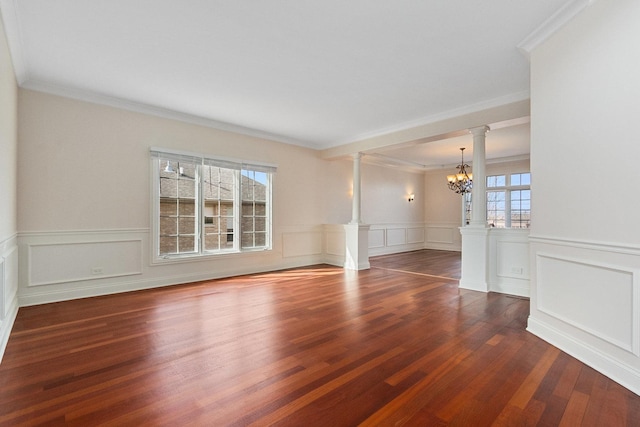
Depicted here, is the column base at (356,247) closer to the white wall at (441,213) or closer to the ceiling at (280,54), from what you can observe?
the ceiling at (280,54)

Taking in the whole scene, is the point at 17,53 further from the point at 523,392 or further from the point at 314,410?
the point at 523,392

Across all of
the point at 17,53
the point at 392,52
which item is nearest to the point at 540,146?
the point at 392,52

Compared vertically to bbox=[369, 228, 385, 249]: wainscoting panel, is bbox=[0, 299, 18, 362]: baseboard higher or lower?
lower

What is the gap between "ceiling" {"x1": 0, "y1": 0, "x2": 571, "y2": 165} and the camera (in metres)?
2.44

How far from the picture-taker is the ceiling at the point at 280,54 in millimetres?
2441

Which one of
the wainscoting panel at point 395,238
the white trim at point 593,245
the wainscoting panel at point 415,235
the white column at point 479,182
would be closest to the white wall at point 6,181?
the white trim at point 593,245

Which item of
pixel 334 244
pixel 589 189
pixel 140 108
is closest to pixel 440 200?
pixel 334 244

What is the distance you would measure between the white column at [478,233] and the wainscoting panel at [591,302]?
1.58 metres

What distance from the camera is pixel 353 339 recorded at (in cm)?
271

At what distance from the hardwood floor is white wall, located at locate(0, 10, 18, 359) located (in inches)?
9.3

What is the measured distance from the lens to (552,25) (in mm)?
2574

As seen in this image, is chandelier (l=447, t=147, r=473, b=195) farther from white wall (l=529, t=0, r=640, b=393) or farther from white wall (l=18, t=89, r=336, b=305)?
white wall (l=18, t=89, r=336, b=305)

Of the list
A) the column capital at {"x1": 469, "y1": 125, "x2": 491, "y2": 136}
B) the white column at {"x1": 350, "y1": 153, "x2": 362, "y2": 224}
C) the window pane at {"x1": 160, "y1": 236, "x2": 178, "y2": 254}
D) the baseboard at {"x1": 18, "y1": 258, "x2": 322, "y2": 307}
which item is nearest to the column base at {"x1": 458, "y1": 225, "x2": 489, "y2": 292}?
the column capital at {"x1": 469, "y1": 125, "x2": 491, "y2": 136}

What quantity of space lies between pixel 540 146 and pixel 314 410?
2905 millimetres
